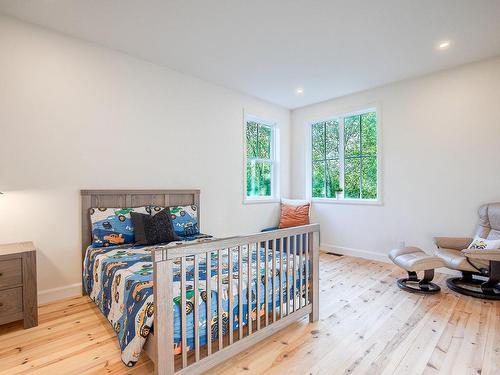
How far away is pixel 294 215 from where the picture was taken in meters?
4.49

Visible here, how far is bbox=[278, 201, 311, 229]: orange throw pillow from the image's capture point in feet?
14.5

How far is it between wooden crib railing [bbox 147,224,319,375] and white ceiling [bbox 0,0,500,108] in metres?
1.88

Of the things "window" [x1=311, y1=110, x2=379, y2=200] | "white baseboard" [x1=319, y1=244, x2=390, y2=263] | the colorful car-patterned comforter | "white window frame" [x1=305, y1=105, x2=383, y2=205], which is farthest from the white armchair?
the colorful car-patterned comforter

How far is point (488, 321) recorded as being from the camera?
7.31ft

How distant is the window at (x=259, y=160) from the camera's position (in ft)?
14.9

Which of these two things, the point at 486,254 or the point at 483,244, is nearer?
the point at 486,254

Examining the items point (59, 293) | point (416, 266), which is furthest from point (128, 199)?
point (416, 266)

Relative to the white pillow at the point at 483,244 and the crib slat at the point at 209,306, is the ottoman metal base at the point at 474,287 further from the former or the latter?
the crib slat at the point at 209,306

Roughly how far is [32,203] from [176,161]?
5.05 feet

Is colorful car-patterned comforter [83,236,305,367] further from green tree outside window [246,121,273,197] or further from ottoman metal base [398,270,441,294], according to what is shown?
green tree outside window [246,121,273,197]

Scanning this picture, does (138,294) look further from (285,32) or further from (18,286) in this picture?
(285,32)

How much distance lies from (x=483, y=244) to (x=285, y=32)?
2.94 metres

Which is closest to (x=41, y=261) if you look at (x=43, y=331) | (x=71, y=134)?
(x=43, y=331)

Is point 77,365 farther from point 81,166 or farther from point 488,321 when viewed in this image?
point 488,321
